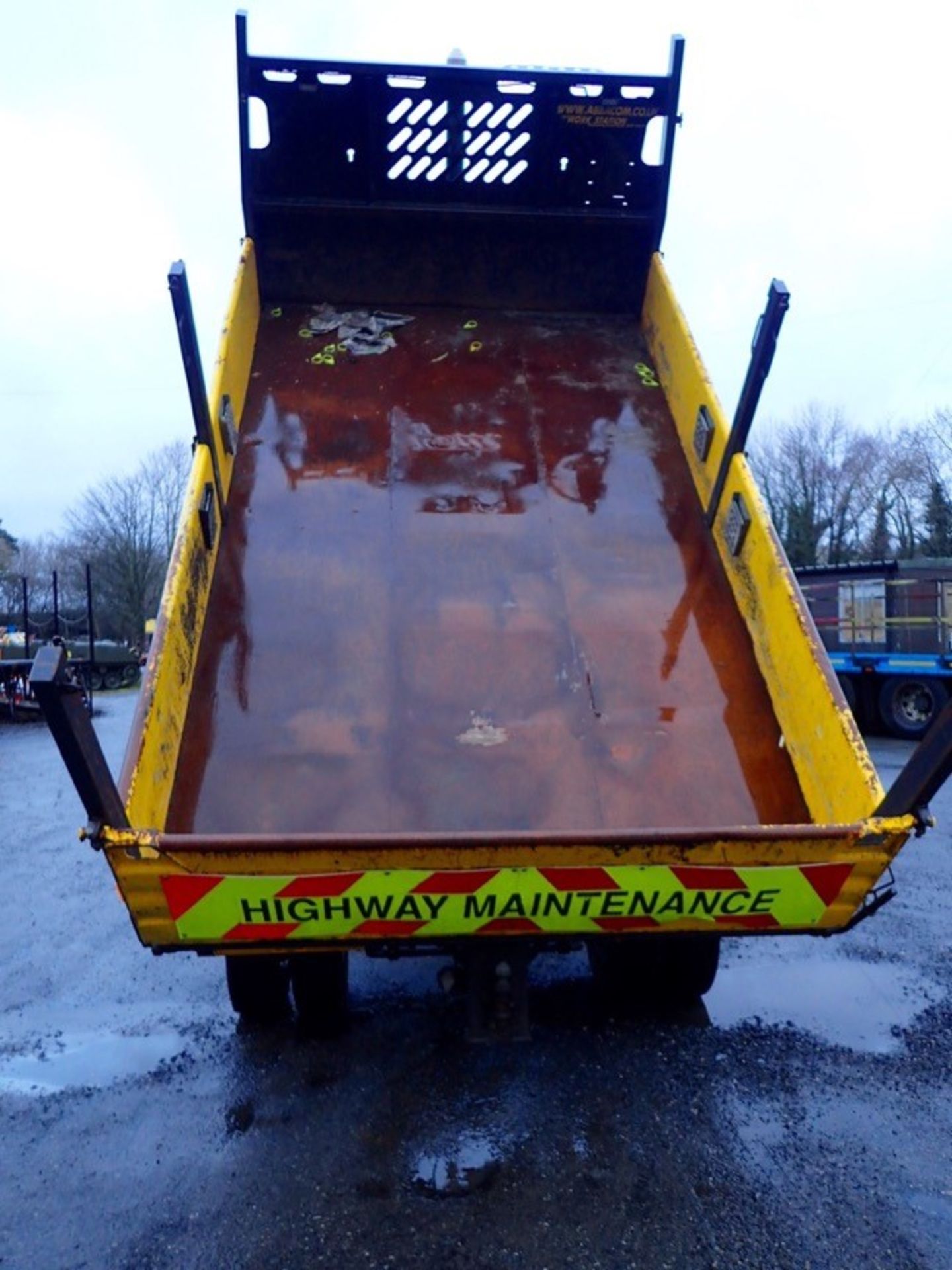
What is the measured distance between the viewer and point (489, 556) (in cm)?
375

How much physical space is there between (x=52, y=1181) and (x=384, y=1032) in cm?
138

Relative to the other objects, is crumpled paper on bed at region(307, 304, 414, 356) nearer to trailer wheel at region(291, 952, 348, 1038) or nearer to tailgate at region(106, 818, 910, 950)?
trailer wheel at region(291, 952, 348, 1038)

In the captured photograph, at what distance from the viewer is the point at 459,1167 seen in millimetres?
3158

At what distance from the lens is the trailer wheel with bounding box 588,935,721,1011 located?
387 centimetres

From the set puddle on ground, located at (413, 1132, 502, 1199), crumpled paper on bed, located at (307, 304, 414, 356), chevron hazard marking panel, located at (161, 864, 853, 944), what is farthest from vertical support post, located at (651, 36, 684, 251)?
puddle on ground, located at (413, 1132, 502, 1199)

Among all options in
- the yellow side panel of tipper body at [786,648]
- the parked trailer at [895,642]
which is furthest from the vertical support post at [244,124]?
the parked trailer at [895,642]

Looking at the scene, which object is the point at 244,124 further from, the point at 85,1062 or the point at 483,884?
the point at 85,1062

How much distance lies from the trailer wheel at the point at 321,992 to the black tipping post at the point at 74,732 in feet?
4.98

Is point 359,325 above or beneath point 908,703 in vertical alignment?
above

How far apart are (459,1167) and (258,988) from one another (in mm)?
1128

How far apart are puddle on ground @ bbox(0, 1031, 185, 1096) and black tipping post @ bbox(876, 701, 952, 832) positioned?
2979mm

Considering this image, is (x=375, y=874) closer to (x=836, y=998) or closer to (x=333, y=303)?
(x=836, y=998)

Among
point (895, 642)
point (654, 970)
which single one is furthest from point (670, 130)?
point (895, 642)

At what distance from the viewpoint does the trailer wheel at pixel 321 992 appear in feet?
12.2
